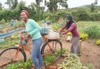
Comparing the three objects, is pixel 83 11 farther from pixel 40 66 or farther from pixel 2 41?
pixel 40 66

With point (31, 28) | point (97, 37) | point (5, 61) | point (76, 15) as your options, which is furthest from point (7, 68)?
point (76, 15)

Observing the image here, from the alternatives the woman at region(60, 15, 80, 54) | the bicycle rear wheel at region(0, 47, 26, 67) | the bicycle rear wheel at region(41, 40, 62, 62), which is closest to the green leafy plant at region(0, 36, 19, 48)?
the bicycle rear wheel at region(0, 47, 26, 67)

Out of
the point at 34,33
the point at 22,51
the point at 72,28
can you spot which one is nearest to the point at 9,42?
the point at 22,51

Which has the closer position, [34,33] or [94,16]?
[34,33]

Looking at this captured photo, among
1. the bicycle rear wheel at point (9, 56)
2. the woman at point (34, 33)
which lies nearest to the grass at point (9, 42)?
the bicycle rear wheel at point (9, 56)

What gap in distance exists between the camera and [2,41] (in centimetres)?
953

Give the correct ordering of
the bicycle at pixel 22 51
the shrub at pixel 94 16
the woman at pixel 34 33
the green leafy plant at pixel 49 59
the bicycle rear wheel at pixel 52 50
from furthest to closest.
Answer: the shrub at pixel 94 16 → the bicycle rear wheel at pixel 52 50 → the green leafy plant at pixel 49 59 → the bicycle at pixel 22 51 → the woman at pixel 34 33

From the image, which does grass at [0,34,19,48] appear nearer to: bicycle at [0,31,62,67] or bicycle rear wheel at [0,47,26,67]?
bicycle at [0,31,62,67]

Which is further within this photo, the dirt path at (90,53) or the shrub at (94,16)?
the shrub at (94,16)

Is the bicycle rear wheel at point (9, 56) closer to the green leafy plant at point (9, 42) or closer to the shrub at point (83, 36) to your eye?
the green leafy plant at point (9, 42)

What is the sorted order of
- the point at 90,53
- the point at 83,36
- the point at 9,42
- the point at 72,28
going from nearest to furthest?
1. the point at 72,28
2. the point at 90,53
3. the point at 9,42
4. the point at 83,36

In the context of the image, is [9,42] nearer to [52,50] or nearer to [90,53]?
[52,50]

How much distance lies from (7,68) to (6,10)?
2165 cm

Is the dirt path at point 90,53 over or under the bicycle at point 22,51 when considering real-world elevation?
under
